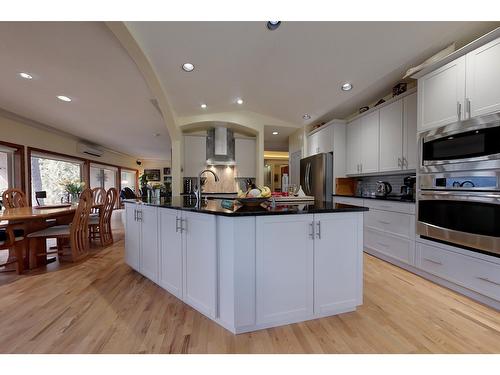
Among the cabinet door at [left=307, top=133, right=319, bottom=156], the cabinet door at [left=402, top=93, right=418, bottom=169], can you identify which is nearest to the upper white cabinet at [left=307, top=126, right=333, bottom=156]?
the cabinet door at [left=307, top=133, right=319, bottom=156]

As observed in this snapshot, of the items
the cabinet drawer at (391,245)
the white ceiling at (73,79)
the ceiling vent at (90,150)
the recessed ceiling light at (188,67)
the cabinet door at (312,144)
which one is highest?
the recessed ceiling light at (188,67)

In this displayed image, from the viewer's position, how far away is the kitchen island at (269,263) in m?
1.45

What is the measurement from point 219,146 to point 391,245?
386cm

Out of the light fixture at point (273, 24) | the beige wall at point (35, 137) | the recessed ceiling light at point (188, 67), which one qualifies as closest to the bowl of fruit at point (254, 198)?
the light fixture at point (273, 24)

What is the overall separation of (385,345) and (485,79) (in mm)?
2253

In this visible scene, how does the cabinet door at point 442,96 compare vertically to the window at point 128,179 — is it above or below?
above

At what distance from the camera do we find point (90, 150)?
22.8 feet

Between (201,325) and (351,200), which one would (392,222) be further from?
(201,325)

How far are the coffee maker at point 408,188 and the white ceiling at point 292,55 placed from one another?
1395 mm

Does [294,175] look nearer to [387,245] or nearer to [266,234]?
[387,245]

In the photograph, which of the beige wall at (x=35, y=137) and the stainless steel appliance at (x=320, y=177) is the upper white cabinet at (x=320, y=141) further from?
the beige wall at (x=35, y=137)

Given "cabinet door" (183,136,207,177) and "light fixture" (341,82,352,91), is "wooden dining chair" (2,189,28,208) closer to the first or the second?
"cabinet door" (183,136,207,177)

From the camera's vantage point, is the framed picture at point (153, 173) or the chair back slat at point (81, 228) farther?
the framed picture at point (153, 173)

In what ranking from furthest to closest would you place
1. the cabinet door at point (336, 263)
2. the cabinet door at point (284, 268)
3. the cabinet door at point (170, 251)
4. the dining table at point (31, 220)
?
the dining table at point (31, 220)
the cabinet door at point (170, 251)
the cabinet door at point (336, 263)
the cabinet door at point (284, 268)
